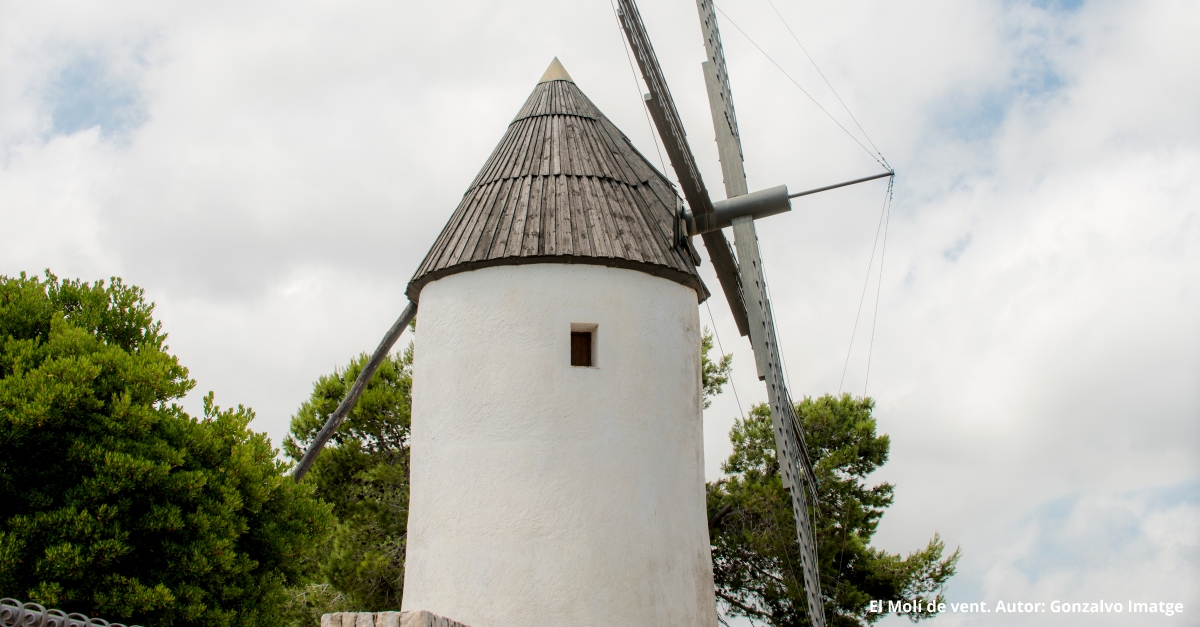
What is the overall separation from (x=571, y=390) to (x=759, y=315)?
95.2 inches

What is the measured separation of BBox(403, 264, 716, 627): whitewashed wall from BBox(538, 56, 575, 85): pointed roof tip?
2.97 meters

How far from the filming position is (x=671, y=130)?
8633 mm

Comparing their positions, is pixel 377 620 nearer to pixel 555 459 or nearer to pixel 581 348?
pixel 555 459

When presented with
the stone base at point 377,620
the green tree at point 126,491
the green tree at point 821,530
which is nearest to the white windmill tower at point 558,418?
the green tree at point 126,491

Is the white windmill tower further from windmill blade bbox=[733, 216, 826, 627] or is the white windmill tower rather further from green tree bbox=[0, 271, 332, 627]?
green tree bbox=[0, 271, 332, 627]

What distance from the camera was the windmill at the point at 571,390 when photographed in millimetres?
7273

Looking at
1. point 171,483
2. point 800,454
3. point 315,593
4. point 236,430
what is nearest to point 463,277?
point 236,430

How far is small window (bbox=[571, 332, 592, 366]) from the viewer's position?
8023 mm

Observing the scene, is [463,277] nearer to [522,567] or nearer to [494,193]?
Result: [494,193]

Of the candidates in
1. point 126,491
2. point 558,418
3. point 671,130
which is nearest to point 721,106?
point 671,130

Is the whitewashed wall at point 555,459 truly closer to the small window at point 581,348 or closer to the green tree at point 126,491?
the small window at point 581,348

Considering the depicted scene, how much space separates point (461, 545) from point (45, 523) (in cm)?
276

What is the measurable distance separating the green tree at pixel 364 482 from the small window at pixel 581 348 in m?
6.29

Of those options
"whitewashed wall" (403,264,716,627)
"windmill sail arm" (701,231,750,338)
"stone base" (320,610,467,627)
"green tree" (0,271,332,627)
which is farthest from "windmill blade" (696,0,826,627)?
"stone base" (320,610,467,627)
